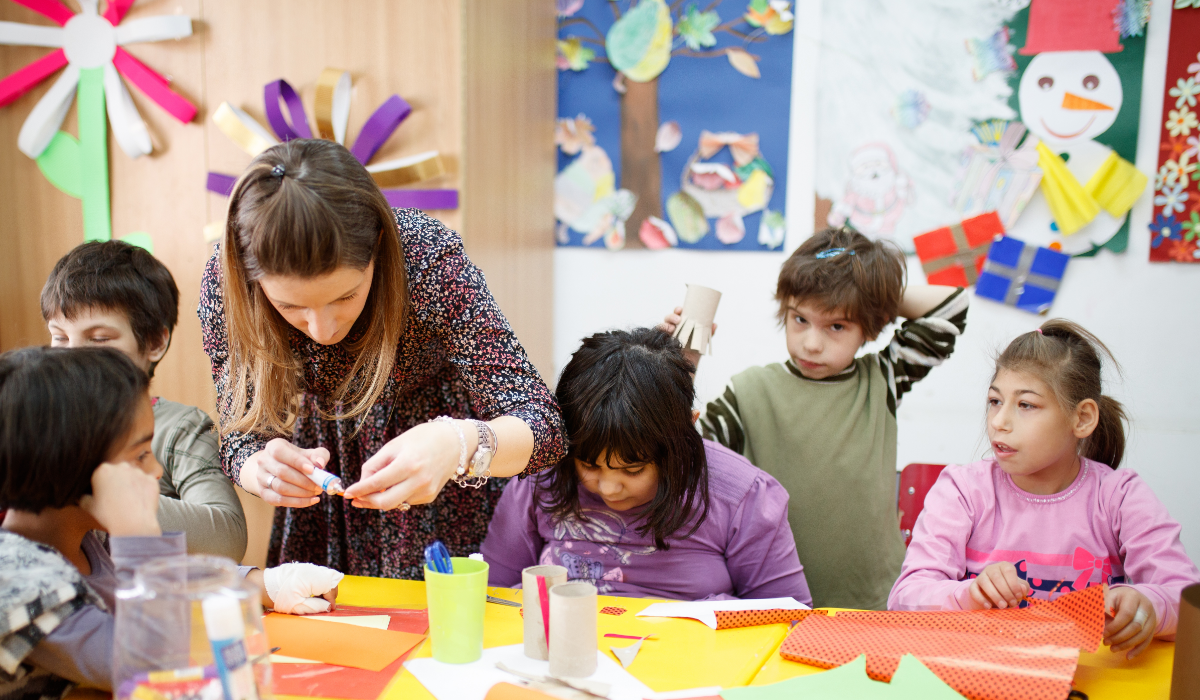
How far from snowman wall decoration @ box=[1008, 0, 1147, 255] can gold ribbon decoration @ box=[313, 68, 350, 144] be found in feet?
5.74

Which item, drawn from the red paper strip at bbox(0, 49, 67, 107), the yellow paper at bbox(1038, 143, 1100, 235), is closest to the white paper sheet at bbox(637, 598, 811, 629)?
the yellow paper at bbox(1038, 143, 1100, 235)

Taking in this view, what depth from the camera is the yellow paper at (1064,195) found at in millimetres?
2162

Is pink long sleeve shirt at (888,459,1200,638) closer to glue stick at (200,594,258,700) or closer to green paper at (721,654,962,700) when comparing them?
green paper at (721,654,962,700)

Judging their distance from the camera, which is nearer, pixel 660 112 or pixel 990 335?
pixel 990 335

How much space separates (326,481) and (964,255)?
1.88 meters

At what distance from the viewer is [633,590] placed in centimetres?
132

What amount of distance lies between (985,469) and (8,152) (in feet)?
8.95

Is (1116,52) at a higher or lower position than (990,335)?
higher

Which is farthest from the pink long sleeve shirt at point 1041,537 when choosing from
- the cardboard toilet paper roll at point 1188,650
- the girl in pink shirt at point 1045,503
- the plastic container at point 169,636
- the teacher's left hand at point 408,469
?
the plastic container at point 169,636

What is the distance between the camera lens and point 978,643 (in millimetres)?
981

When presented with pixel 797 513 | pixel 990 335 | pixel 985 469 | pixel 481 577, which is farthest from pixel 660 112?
pixel 481 577

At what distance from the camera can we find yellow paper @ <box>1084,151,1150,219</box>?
7.00ft

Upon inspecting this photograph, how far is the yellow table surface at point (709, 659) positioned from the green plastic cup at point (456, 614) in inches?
1.9

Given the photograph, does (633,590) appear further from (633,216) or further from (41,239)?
(41,239)
